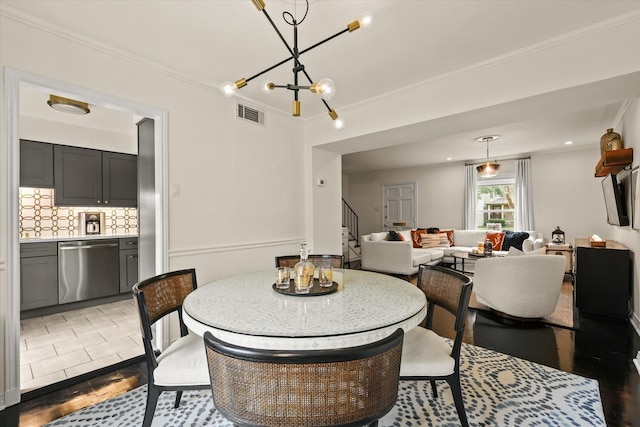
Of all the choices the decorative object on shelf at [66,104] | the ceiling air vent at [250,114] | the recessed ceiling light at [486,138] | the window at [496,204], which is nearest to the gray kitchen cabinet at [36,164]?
the decorative object on shelf at [66,104]

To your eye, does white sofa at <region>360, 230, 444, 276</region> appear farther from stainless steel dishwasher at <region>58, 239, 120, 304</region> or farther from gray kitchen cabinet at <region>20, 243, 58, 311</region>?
gray kitchen cabinet at <region>20, 243, 58, 311</region>

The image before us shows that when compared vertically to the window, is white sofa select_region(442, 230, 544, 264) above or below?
below

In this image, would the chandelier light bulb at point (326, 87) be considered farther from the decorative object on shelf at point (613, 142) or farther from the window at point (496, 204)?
the window at point (496, 204)

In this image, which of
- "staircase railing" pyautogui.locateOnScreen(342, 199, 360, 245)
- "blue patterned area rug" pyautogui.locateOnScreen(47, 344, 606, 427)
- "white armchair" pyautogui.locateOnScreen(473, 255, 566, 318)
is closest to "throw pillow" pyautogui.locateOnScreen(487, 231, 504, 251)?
"white armchair" pyautogui.locateOnScreen(473, 255, 566, 318)

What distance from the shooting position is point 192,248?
289 cm

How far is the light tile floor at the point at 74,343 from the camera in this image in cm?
242

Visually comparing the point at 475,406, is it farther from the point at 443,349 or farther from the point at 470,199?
the point at 470,199

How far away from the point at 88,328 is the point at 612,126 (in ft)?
24.3

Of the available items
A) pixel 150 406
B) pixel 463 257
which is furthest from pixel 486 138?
pixel 150 406

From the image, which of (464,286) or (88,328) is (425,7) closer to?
(464,286)

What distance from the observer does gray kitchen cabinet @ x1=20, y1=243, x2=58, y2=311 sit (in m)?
3.65

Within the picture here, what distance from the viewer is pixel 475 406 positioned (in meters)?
1.90

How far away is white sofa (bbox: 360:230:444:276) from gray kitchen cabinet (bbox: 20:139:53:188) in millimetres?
5169

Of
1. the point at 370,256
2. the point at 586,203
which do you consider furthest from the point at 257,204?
the point at 586,203
